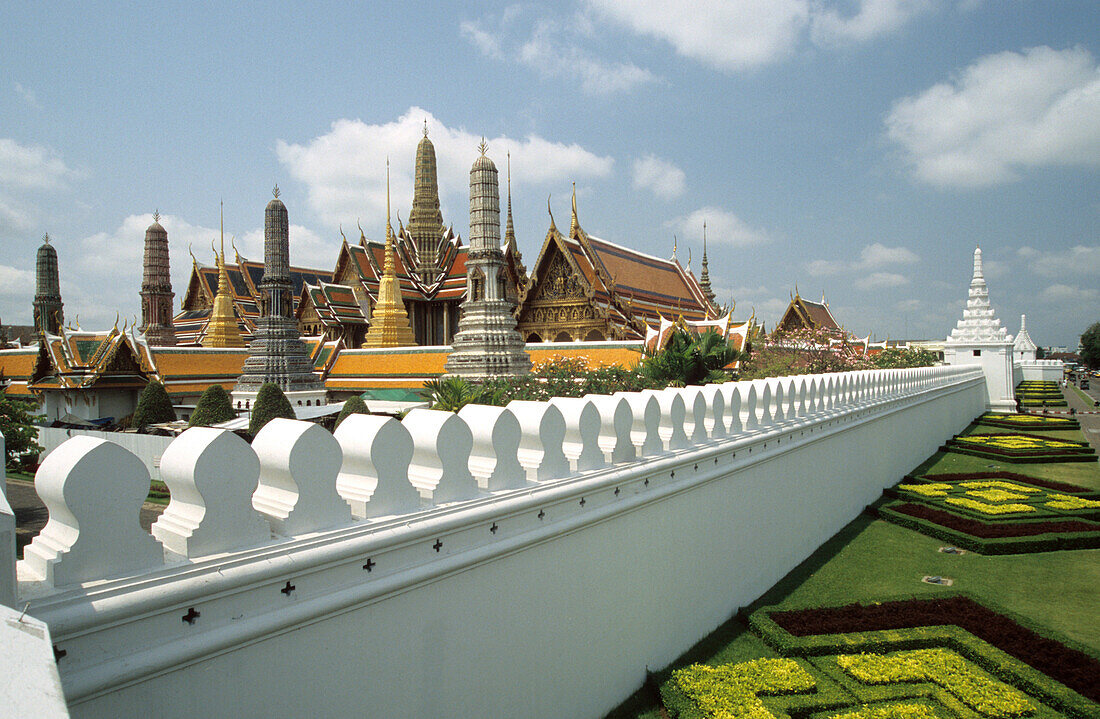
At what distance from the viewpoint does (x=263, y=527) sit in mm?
2025

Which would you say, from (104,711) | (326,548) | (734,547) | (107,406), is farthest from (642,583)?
(107,406)

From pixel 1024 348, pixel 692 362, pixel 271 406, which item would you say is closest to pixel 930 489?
pixel 692 362

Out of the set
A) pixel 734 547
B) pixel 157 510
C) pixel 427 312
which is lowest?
pixel 157 510

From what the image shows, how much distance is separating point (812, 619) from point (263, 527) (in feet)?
13.1

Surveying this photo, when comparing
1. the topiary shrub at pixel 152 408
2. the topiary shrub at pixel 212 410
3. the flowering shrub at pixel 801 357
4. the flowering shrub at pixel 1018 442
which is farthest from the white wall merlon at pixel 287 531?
the topiary shrub at pixel 152 408

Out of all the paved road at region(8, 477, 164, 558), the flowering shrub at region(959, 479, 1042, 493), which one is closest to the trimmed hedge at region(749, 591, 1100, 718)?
the flowering shrub at region(959, 479, 1042, 493)

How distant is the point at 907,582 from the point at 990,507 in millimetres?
3329

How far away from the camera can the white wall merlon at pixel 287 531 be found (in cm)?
163

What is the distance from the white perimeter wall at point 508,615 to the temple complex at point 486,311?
1096 centimetres

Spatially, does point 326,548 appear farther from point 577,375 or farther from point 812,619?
point 577,375

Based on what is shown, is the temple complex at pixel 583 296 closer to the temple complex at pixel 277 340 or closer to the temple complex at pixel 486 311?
the temple complex at pixel 486 311

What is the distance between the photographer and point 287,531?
209 cm

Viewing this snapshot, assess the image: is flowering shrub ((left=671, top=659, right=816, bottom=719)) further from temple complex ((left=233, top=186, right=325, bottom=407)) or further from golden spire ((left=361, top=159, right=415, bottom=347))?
golden spire ((left=361, top=159, right=415, bottom=347))

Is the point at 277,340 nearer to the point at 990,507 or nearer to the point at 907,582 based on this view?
the point at 990,507
